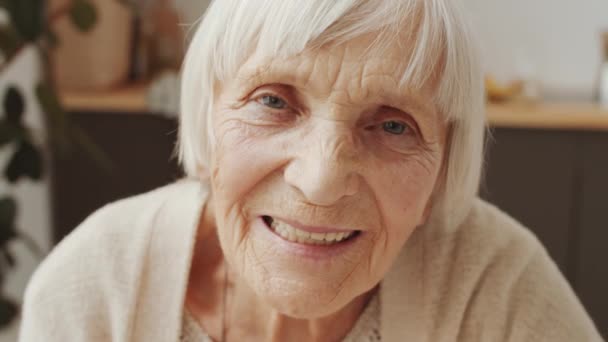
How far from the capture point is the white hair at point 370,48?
38.3 inches

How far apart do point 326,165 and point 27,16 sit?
1.56 meters

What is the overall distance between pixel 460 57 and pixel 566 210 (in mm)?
1932

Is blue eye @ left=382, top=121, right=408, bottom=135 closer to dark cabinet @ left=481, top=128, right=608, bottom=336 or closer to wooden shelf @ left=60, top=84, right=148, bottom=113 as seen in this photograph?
dark cabinet @ left=481, top=128, right=608, bottom=336

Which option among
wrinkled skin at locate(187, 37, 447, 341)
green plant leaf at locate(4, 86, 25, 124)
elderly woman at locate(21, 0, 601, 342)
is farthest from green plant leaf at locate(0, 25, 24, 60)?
wrinkled skin at locate(187, 37, 447, 341)

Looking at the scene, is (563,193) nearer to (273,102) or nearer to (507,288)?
(507,288)

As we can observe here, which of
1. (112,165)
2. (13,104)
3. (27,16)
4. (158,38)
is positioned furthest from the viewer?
(158,38)

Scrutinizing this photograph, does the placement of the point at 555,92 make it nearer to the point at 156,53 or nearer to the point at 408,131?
the point at 156,53

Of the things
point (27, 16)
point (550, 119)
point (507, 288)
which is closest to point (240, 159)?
point (507, 288)

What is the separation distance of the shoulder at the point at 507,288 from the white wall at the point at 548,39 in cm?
188

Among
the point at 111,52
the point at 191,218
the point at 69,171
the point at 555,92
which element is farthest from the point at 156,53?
the point at 191,218

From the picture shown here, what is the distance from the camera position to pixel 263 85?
3.38 ft

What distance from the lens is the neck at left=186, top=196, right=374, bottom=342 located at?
1.24 metres

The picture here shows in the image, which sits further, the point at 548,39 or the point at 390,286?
the point at 548,39

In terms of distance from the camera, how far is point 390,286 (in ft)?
4.09
